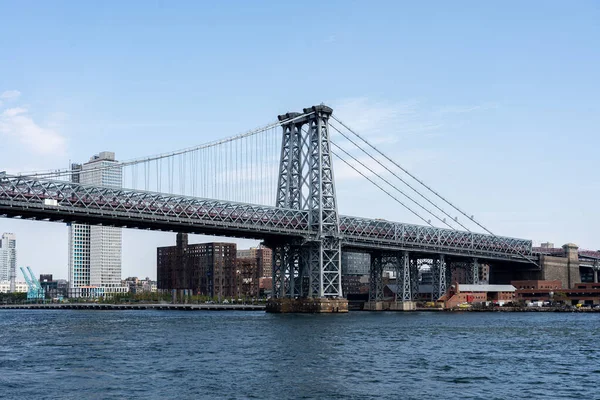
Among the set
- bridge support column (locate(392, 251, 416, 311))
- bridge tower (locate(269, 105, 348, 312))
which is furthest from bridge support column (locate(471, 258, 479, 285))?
bridge tower (locate(269, 105, 348, 312))

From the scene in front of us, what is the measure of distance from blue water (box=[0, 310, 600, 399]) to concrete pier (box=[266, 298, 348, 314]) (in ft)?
139

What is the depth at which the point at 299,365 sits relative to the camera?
176ft

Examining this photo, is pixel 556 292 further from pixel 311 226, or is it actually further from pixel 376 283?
pixel 311 226

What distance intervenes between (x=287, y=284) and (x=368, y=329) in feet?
173

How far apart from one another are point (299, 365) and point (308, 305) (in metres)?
74.2

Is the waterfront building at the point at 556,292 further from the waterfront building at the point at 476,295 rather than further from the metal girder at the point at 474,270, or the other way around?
the metal girder at the point at 474,270

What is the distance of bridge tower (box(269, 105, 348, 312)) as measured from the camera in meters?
128

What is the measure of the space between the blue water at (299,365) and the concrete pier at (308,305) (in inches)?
1663

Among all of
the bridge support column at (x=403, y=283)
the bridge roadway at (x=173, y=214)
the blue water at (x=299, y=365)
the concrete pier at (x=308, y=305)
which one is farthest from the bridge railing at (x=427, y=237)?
the blue water at (x=299, y=365)

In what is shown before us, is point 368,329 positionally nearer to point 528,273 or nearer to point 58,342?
point 58,342

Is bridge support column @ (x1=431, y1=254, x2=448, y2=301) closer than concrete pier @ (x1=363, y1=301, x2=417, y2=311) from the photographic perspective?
No

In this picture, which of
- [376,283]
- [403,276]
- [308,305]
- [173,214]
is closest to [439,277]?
[376,283]

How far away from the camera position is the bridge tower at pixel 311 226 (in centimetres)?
12800

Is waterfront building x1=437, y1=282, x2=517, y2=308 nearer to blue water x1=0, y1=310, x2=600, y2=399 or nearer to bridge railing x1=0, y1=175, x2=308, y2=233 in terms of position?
bridge railing x1=0, y1=175, x2=308, y2=233
